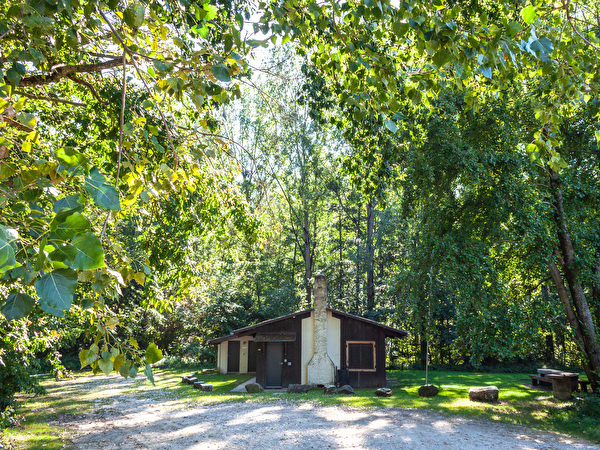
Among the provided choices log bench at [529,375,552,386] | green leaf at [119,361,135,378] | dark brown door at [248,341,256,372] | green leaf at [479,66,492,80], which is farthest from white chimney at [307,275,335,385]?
green leaf at [119,361,135,378]

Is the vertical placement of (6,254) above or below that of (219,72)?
below

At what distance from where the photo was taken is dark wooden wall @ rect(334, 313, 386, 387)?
16406mm

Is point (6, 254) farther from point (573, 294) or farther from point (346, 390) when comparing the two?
point (346, 390)

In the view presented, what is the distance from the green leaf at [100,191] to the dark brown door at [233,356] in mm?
22703

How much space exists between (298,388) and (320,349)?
1.83 metres

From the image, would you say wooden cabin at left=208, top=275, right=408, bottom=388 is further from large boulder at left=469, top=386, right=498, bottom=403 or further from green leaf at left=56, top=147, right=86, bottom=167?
green leaf at left=56, top=147, right=86, bottom=167

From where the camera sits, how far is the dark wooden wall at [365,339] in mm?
16406

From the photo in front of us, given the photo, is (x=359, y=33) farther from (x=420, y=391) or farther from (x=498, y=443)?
(x=420, y=391)

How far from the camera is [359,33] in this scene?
2.83 m

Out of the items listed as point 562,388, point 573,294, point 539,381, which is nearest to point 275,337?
point 562,388

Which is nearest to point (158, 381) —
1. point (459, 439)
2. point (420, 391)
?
point (420, 391)

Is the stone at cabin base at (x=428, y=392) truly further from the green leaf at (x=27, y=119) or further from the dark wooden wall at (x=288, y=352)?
the green leaf at (x=27, y=119)

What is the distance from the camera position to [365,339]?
1689 cm

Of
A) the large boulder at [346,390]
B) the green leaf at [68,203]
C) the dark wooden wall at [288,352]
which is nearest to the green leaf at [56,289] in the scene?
the green leaf at [68,203]
